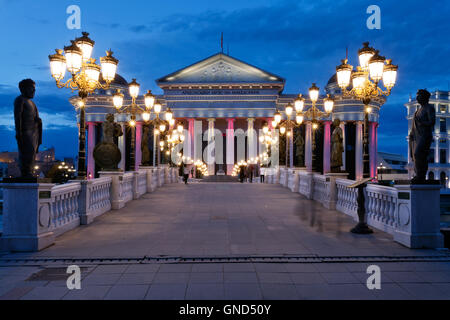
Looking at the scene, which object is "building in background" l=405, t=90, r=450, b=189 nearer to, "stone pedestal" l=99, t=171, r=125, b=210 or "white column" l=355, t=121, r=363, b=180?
"white column" l=355, t=121, r=363, b=180

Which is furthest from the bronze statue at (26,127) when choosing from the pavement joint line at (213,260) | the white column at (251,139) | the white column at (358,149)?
the white column at (358,149)

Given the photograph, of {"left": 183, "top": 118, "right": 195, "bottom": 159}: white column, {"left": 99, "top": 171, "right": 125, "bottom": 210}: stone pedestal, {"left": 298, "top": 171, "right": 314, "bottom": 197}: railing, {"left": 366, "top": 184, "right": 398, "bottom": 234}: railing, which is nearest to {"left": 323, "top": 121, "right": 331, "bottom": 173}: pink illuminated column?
{"left": 183, "top": 118, "right": 195, "bottom": 159}: white column

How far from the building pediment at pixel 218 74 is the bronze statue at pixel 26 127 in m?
49.2

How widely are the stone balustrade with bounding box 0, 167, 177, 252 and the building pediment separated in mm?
43951

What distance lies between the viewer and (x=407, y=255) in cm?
720

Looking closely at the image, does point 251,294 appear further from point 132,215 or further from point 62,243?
point 132,215

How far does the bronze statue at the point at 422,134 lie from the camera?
26.1 ft

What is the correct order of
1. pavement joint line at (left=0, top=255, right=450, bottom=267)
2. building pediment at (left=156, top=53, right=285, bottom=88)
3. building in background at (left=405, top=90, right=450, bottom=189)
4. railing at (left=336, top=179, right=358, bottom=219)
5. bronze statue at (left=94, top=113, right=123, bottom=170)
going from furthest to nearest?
building in background at (left=405, top=90, right=450, bottom=189)
building pediment at (left=156, top=53, right=285, bottom=88)
bronze statue at (left=94, top=113, right=123, bottom=170)
railing at (left=336, top=179, right=358, bottom=219)
pavement joint line at (left=0, top=255, right=450, bottom=267)

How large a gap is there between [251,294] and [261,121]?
5750cm

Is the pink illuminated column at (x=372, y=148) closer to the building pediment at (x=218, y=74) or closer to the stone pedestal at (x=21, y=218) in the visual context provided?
the building pediment at (x=218, y=74)

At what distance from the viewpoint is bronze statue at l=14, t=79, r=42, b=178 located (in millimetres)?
7469
